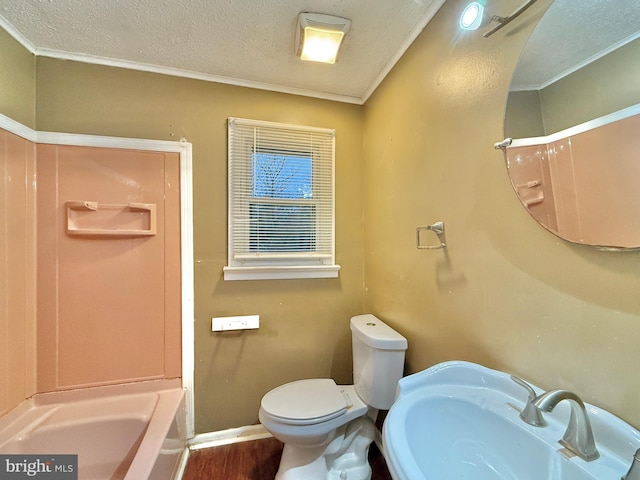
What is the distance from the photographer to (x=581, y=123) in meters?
0.67

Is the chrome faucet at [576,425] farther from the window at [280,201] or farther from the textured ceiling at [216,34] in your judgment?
the window at [280,201]

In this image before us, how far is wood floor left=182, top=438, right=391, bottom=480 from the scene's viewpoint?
1446 millimetres

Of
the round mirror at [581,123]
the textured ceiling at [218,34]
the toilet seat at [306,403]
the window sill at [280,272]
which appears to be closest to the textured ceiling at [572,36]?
the round mirror at [581,123]

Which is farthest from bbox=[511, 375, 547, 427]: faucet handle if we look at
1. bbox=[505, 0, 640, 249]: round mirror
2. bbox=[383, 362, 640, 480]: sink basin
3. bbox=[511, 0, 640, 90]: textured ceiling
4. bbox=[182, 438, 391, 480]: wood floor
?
bbox=[182, 438, 391, 480]: wood floor

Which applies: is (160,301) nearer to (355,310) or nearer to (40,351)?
(40,351)

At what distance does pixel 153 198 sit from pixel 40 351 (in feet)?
3.38

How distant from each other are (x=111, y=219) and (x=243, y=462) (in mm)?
1630

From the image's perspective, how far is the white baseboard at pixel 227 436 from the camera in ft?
5.38

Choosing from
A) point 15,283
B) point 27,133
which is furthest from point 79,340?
point 27,133

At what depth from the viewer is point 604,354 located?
0.65 metres

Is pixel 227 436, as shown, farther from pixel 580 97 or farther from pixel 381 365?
pixel 580 97

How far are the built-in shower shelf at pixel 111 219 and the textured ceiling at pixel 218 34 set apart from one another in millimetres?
869

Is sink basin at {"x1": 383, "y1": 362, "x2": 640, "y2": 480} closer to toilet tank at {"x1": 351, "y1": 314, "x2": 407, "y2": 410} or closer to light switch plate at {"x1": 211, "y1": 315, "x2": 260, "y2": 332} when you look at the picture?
toilet tank at {"x1": 351, "y1": 314, "x2": 407, "y2": 410}

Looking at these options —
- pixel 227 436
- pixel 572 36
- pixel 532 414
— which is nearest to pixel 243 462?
→ pixel 227 436
